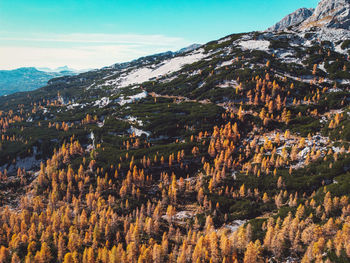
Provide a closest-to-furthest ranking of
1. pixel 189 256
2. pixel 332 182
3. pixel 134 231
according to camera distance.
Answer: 1. pixel 189 256
2. pixel 134 231
3. pixel 332 182

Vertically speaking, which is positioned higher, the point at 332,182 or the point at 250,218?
the point at 332,182

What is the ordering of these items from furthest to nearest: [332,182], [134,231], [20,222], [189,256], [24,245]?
1. [20,222]
2. [332,182]
3. [24,245]
4. [134,231]
5. [189,256]

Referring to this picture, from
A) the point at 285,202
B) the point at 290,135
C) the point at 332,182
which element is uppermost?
the point at 290,135

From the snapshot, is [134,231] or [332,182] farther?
[332,182]

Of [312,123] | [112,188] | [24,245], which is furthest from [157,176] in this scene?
[312,123]

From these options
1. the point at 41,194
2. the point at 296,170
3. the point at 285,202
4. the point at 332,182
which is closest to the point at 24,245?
the point at 41,194

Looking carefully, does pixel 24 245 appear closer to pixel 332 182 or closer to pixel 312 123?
pixel 332 182

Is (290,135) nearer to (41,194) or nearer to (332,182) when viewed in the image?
(332,182)

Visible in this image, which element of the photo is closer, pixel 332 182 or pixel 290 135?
pixel 332 182

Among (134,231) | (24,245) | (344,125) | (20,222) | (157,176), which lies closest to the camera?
(134,231)
